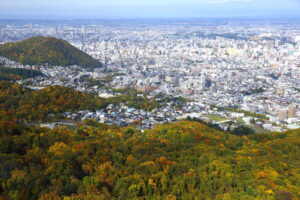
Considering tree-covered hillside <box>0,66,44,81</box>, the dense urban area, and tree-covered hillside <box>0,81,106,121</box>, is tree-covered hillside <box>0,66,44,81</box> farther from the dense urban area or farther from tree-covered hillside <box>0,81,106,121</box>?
tree-covered hillside <box>0,81,106,121</box>

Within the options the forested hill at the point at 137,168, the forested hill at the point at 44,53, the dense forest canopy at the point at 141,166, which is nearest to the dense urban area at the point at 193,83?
the forested hill at the point at 44,53

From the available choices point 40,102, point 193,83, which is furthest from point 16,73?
point 193,83

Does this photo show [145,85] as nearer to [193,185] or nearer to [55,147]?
[55,147]

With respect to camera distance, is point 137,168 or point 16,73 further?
point 16,73

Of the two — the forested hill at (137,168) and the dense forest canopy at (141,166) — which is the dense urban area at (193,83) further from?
the forested hill at (137,168)

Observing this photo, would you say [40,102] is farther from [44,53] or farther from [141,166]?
[44,53]

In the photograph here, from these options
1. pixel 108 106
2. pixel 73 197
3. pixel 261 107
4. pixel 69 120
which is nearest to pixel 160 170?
pixel 73 197

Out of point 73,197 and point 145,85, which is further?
point 145,85

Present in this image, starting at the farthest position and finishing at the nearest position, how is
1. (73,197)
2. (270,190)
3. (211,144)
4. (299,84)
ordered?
(299,84)
(211,144)
(270,190)
(73,197)
